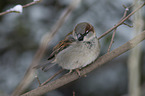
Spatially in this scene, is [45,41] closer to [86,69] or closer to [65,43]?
[86,69]

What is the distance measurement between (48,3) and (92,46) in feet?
7.28

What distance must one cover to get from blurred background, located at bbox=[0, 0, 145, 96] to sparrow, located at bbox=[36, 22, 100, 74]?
4.99 feet

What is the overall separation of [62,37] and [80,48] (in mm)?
1657

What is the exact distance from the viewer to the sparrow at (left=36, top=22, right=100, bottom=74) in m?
2.21

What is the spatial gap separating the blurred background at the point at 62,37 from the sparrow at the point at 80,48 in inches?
59.9

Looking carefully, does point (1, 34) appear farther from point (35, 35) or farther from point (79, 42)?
point (79, 42)

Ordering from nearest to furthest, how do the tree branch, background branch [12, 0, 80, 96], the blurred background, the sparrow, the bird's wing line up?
background branch [12, 0, 80, 96]
the tree branch
the sparrow
the bird's wing
the blurred background

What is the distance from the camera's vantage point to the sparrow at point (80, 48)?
2.21 meters

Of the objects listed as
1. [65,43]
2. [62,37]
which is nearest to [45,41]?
[65,43]

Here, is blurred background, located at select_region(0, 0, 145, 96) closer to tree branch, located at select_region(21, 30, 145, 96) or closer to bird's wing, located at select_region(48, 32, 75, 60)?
bird's wing, located at select_region(48, 32, 75, 60)

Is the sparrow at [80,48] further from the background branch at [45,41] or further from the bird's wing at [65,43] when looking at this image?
the background branch at [45,41]

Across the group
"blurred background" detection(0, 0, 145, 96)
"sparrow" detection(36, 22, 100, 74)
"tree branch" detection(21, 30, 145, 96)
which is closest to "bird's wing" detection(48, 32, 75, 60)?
"sparrow" detection(36, 22, 100, 74)

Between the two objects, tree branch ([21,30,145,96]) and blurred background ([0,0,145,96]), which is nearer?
tree branch ([21,30,145,96])

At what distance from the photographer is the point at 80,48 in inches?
90.0
